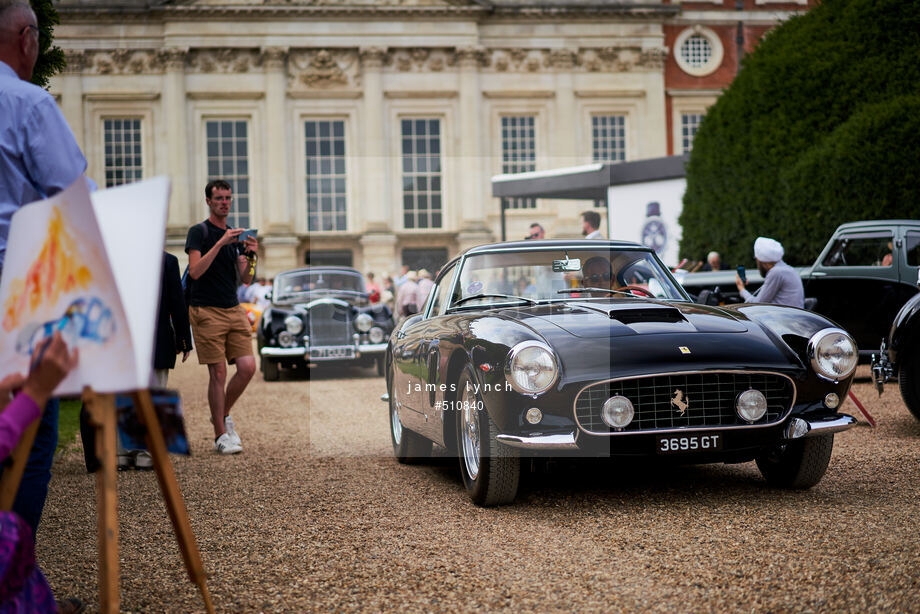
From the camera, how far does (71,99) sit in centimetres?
3625

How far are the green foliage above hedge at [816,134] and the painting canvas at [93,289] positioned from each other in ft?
46.1

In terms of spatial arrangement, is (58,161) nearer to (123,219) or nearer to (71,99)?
(123,219)

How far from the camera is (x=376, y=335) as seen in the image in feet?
48.0

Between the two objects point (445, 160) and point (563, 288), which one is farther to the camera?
point (445, 160)

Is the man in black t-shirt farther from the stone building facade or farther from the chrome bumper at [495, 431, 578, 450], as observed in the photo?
the stone building facade

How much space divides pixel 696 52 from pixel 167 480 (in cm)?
3889

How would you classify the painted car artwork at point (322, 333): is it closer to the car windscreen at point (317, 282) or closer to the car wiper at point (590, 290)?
the car windscreen at point (317, 282)

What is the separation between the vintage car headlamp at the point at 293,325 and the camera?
47.2ft

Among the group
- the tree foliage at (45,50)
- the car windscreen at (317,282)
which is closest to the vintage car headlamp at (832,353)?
the tree foliage at (45,50)

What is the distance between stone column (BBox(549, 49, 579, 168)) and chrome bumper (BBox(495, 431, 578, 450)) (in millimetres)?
34100

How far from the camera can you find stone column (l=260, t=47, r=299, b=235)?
36.5 metres

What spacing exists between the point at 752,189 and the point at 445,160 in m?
20.8

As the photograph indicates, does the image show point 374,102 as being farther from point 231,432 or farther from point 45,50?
point 231,432

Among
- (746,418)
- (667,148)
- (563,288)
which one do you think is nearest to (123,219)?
(746,418)
